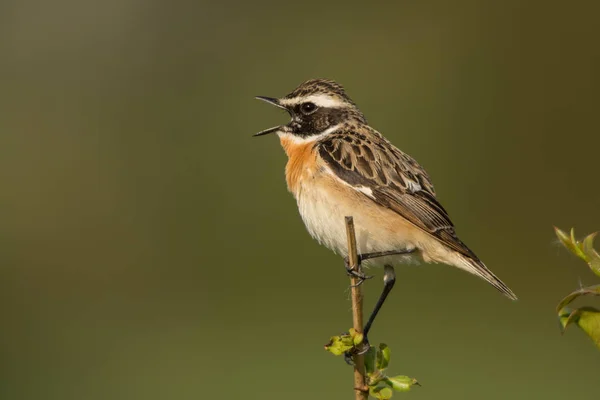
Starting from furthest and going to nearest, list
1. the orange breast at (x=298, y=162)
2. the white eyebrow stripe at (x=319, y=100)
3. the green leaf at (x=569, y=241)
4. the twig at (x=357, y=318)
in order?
the white eyebrow stripe at (x=319, y=100), the orange breast at (x=298, y=162), the twig at (x=357, y=318), the green leaf at (x=569, y=241)

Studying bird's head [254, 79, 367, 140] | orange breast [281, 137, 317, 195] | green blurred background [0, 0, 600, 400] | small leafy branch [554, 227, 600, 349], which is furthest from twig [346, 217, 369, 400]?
green blurred background [0, 0, 600, 400]

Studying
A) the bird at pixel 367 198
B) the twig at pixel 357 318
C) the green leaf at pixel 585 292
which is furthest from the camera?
the bird at pixel 367 198

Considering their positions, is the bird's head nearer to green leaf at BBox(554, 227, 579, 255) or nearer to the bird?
the bird

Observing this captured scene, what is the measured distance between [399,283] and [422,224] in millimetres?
6265

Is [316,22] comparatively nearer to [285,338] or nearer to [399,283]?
[399,283]

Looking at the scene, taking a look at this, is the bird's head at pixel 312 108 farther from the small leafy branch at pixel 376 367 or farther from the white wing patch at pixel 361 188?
the small leafy branch at pixel 376 367

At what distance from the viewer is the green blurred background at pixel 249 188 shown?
343 inches

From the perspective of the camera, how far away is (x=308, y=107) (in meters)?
4.32

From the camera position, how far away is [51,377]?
27.7ft

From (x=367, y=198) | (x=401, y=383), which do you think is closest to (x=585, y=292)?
(x=401, y=383)

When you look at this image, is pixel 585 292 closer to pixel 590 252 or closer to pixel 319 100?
pixel 590 252

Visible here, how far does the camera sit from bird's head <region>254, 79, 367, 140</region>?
14.1 ft

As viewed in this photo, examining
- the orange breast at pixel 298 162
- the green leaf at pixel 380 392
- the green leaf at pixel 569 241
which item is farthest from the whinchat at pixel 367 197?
the green leaf at pixel 569 241

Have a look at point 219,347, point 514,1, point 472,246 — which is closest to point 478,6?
point 514,1
